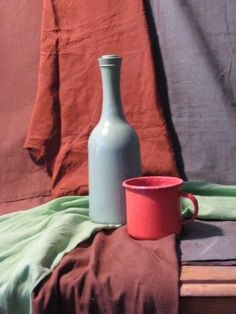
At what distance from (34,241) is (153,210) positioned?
0.63ft

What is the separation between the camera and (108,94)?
99cm

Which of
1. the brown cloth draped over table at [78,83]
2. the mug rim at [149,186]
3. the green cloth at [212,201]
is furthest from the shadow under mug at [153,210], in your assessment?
the brown cloth draped over table at [78,83]

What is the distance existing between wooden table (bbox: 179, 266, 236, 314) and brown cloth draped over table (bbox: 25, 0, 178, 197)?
1.37ft

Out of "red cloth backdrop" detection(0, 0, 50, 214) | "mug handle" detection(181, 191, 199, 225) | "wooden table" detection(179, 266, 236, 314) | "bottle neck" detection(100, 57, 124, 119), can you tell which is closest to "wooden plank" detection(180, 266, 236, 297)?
"wooden table" detection(179, 266, 236, 314)

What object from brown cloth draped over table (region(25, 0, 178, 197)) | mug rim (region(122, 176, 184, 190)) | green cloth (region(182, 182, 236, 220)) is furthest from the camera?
brown cloth draped over table (region(25, 0, 178, 197))

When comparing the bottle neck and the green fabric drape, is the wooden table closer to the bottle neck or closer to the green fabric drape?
the green fabric drape

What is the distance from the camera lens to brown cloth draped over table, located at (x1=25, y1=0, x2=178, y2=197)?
117 cm

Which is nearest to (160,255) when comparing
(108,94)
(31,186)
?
(108,94)

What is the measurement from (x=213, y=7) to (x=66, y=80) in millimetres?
319

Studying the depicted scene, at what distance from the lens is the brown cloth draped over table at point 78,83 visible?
117 cm

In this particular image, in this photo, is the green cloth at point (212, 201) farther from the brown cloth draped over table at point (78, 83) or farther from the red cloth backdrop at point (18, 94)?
the red cloth backdrop at point (18, 94)

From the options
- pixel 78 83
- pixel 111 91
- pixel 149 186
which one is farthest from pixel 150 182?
pixel 78 83

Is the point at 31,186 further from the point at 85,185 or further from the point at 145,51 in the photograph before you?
the point at 145,51

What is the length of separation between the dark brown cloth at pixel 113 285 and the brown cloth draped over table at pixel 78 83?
0.35 meters
